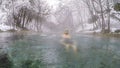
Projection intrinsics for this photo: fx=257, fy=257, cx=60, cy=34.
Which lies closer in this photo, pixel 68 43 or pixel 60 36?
pixel 68 43

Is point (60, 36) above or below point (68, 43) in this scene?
above

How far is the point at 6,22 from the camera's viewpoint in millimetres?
84000

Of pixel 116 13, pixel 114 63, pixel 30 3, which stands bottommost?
pixel 114 63

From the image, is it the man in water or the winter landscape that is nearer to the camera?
the winter landscape

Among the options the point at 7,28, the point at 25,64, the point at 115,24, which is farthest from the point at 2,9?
the point at 25,64

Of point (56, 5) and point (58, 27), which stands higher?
point (56, 5)

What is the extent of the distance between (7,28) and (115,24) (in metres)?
31.5

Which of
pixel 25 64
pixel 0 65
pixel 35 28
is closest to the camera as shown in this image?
pixel 0 65

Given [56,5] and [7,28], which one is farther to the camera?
[56,5]

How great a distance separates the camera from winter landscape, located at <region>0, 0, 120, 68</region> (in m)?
18.7

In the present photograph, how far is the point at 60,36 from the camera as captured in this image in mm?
55906

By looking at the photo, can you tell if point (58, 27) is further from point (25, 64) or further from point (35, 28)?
point (25, 64)

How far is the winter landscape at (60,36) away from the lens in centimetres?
1872

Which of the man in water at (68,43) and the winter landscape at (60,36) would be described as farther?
the man in water at (68,43)
